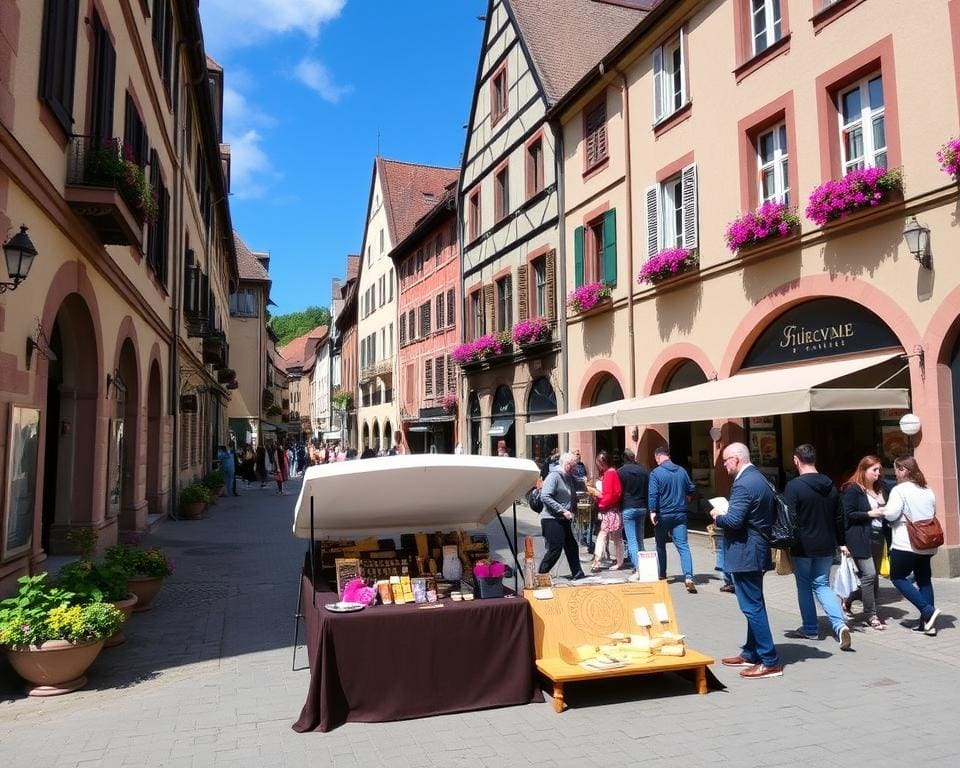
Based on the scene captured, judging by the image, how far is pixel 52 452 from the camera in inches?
440

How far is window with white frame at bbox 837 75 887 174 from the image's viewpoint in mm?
11297

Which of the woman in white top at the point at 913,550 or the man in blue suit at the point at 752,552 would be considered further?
the woman in white top at the point at 913,550

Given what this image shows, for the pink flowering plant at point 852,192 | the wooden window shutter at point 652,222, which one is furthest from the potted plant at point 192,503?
the pink flowering plant at point 852,192

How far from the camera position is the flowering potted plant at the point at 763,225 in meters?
12.5

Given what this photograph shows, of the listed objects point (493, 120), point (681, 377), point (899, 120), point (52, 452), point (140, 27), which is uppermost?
point (493, 120)

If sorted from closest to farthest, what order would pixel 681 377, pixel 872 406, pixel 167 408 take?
pixel 872 406 → pixel 681 377 → pixel 167 408

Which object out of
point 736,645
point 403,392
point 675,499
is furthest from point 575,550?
point 403,392

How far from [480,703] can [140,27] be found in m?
12.6

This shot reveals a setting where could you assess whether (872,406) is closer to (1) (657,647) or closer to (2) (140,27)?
(1) (657,647)

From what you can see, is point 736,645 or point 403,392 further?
point 403,392

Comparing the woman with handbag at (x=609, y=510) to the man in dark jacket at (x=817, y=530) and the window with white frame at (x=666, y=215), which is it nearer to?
the man in dark jacket at (x=817, y=530)

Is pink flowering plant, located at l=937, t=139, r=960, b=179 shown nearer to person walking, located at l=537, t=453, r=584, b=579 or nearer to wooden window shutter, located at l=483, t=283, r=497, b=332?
person walking, located at l=537, t=453, r=584, b=579

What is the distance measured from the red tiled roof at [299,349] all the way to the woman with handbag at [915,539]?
300 feet

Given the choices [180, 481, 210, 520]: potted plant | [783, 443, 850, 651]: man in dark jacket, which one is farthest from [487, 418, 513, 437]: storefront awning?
[783, 443, 850, 651]: man in dark jacket
